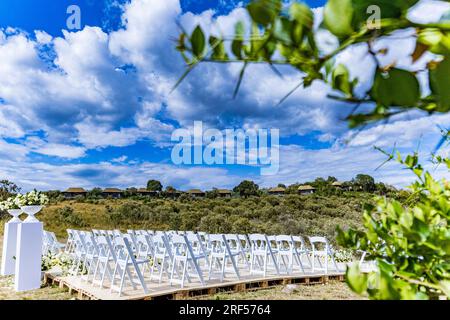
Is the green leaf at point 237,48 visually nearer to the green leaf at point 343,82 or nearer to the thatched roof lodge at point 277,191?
the green leaf at point 343,82

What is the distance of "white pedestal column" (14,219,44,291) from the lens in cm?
589

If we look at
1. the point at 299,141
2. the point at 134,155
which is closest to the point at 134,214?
the point at 134,155

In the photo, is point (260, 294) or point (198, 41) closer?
point (198, 41)

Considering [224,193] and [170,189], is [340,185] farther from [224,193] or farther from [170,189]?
[170,189]

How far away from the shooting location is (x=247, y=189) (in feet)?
65.6

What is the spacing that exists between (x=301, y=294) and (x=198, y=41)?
20.0 feet

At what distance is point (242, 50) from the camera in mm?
430

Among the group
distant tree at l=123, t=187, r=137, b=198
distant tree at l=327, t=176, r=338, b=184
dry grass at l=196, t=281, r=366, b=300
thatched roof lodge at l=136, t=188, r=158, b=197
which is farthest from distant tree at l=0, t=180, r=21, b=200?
distant tree at l=327, t=176, r=338, b=184

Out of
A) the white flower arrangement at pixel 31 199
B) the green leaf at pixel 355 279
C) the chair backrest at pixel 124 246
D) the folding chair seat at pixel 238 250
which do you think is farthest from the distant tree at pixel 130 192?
the green leaf at pixel 355 279

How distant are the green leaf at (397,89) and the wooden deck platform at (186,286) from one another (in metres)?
4.87

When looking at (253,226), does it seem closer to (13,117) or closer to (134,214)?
(134,214)

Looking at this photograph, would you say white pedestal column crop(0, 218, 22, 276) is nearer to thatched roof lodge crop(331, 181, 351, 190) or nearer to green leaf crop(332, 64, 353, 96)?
green leaf crop(332, 64, 353, 96)

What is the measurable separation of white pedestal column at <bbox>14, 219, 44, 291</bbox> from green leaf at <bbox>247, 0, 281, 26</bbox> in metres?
6.45

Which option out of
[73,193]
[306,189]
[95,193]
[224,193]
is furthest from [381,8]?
[73,193]
